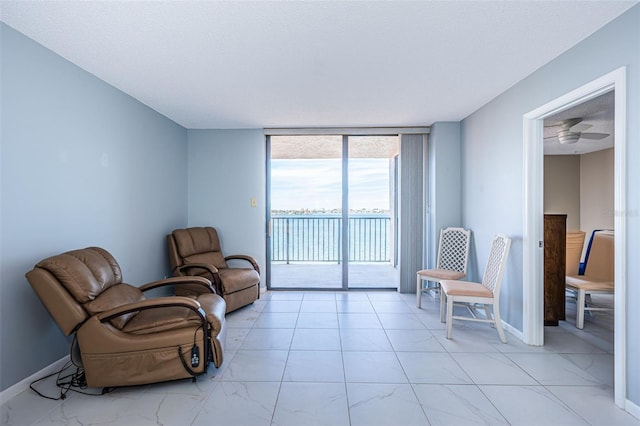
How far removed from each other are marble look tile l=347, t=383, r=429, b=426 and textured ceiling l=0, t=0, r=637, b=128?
2.39 meters

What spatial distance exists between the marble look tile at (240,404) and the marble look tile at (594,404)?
1.89 m

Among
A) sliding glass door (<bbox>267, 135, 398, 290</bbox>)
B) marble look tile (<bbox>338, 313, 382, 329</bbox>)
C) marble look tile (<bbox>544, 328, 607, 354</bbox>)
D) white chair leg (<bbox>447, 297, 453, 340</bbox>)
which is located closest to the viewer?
marble look tile (<bbox>544, 328, 607, 354</bbox>)

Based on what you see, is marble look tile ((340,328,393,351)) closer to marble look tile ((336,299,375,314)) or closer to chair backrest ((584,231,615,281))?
marble look tile ((336,299,375,314))

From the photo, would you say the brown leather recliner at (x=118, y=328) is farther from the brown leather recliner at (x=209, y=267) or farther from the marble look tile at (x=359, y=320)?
the marble look tile at (x=359, y=320)

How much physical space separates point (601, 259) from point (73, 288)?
5.02m

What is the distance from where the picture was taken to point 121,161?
3.13 meters

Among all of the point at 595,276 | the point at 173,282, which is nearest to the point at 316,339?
the point at 173,282

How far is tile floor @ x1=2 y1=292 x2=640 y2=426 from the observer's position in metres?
1.87

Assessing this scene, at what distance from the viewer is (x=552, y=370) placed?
2.40 metres

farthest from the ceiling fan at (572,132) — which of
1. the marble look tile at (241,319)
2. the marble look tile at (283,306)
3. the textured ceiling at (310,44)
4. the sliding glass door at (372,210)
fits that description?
the marble look tile at (241,319)

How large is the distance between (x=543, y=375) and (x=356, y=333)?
4.98 feet

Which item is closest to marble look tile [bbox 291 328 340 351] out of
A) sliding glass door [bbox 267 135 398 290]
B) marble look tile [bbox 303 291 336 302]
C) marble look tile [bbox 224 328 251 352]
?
marble look tile [bbox 224 328 251 352]

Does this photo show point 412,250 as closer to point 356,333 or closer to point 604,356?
point 356,333

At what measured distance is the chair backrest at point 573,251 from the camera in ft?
11.8
